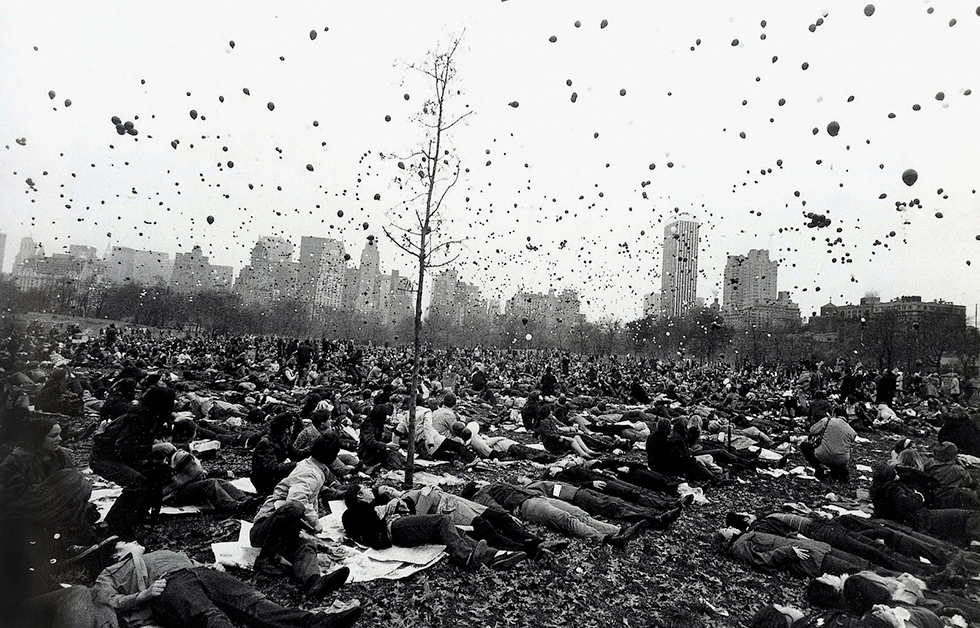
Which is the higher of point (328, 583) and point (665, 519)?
point (665, 519)

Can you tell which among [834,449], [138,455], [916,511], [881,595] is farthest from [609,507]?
[138,455]

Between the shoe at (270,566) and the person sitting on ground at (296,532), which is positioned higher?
the person sitting on ground at (296,532)

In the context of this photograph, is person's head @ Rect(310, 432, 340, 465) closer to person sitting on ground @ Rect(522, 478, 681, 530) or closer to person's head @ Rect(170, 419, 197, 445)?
person sitting on ground @ Rect(522, 478, 681, 530)

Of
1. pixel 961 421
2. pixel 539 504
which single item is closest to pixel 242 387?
pixel 539 504

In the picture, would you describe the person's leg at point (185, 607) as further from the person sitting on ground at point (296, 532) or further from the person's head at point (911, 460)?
the person's head at point (911, 460)

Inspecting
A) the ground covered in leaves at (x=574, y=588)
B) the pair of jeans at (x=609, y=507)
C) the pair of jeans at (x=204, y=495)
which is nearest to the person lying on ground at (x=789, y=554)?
the ground covered in leaves at (x=574, y=588)

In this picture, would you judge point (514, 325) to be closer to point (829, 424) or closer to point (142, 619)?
point (829, 424)

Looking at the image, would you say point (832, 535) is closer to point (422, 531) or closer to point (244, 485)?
point (422, 531)
